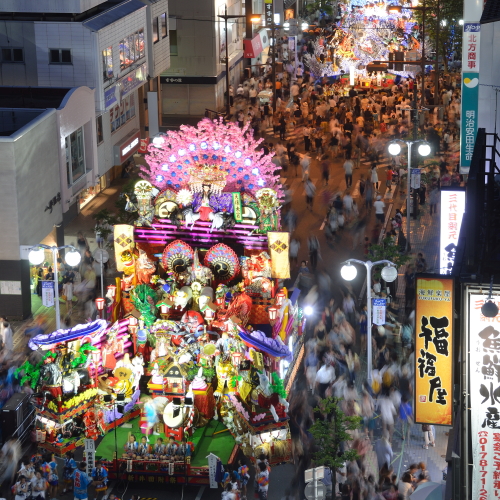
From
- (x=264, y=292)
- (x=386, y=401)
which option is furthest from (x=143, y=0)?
(x=386, y=401)

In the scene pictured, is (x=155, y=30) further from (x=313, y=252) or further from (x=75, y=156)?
(x=313, y=252)

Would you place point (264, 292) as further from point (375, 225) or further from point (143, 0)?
point (143, 0)

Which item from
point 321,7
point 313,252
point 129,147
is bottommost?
point 313,252

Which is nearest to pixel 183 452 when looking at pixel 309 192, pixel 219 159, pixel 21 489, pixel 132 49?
pixel 21 489

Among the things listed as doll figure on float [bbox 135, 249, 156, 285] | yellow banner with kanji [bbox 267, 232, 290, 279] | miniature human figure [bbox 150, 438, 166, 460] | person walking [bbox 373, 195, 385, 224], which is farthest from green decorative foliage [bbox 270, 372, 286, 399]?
person walking [bbox 373, 195, 385, 224]

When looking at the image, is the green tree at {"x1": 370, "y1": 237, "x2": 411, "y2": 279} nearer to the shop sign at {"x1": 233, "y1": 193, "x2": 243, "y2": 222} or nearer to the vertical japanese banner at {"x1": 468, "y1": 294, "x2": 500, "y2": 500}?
the shop sign at {"x1": 233, "y1": 193, "x2": 243, "y2": 222}

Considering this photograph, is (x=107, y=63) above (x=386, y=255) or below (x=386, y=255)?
above
